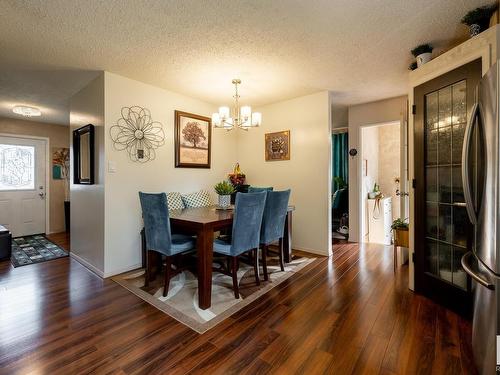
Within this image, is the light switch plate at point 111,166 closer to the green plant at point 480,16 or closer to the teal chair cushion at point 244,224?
the teal chair cushion at point 244,224

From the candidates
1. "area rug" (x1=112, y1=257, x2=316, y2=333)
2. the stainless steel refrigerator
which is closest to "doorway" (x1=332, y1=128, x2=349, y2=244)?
"area rug" (x1=112, y1=257, x2=316, y2=333)

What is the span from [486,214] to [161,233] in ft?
7.50

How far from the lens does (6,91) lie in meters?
3.32

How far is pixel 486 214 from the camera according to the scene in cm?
124

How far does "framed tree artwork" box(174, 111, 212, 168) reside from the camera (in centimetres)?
355

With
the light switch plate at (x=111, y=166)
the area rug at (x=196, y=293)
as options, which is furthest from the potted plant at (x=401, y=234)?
the light switch plate at (x=111, y=166)

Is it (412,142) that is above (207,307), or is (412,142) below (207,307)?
above

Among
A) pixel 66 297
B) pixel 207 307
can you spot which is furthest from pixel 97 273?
pixel 207 307

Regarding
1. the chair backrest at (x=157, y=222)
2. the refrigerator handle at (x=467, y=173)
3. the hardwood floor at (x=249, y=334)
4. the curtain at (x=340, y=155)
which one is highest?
the curtain at (x=340, y=155)

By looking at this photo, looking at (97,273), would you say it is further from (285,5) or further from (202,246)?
(285,5)

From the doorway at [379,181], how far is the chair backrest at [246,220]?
260 cm

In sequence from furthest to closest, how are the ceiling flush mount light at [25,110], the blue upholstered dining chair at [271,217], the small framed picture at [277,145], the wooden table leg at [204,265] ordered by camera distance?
the small framed picture at [277,145] < the ceiling flush mount light at [25,110] < the blue upholstered dining chair at [271,217] < the wooden table leg at [204,265]

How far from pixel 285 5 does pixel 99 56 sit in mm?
1912

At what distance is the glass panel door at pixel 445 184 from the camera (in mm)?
1950
